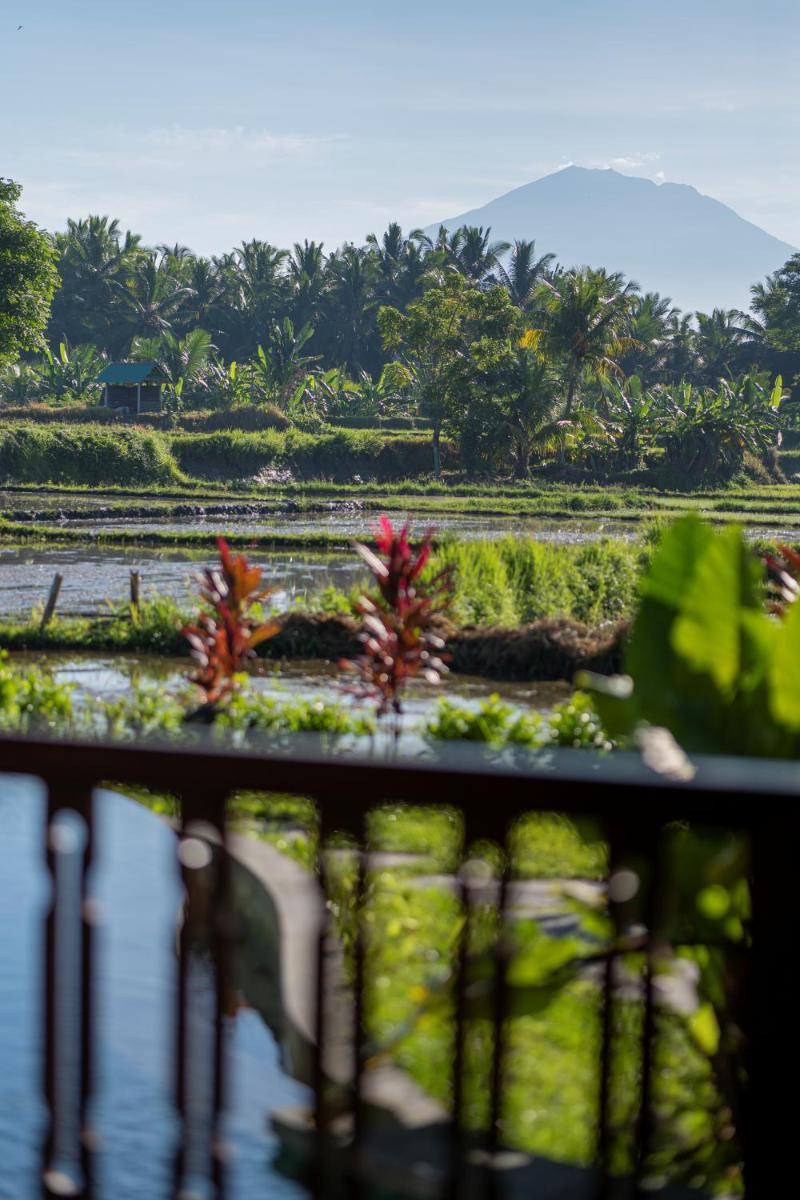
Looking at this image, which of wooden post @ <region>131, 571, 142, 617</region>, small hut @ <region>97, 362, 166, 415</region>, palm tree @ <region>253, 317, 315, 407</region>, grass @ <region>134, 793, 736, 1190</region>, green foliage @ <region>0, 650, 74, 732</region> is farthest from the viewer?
palm tree @ <region>253, 317, 315, 407</region>

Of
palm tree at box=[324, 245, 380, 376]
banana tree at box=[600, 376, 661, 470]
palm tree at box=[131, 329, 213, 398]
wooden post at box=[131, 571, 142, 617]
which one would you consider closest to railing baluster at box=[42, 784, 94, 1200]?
wooden post at box=[131, 571, 142, 617]

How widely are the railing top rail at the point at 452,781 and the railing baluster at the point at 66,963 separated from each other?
0.08 metres

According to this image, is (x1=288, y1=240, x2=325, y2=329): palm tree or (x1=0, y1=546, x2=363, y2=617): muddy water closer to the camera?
(x1=0, y1=546, x2=363, y2=617): muddy water

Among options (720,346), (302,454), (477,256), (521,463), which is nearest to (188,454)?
(302,454)

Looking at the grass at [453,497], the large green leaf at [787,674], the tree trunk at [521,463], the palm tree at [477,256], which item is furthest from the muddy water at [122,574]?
the palm tree at [477,256]

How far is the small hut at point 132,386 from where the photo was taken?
1906 inches

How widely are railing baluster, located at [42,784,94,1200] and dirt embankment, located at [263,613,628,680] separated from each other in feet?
32.0

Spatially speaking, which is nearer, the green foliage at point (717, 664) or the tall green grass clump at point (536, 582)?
the green foliage at point (717, 664)

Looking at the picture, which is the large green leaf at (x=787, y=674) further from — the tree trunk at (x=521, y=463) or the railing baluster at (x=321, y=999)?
the tree trunk at (x=521, y=463)

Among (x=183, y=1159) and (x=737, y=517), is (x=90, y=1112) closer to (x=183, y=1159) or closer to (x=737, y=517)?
(x=183, y=1159)

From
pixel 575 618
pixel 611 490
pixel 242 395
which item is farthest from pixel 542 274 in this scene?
pixel 575 618

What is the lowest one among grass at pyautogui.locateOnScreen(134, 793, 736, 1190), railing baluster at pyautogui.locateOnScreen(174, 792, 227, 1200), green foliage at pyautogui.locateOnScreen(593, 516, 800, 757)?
grass at pyautogui.locateOnScreen(134, 793, 736, 1190)

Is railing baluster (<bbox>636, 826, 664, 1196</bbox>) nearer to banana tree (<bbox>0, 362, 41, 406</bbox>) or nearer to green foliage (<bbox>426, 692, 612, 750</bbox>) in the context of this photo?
green foliage (<bbox>426, 692, 612, 750</bbox>)

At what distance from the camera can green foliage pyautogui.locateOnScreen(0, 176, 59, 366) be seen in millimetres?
36250
